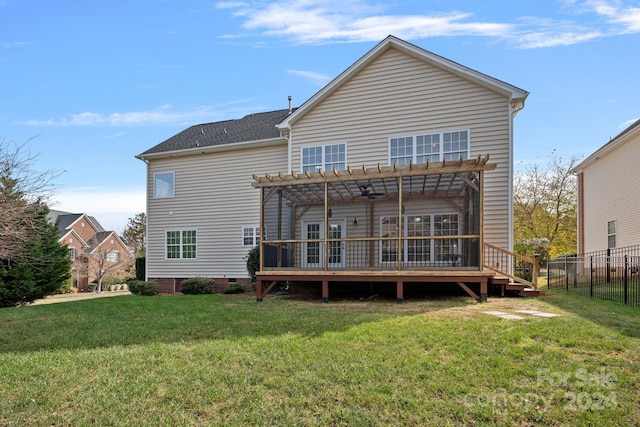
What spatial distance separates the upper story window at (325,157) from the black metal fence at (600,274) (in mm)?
8178

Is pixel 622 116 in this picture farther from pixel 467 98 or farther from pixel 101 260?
pixel 101 260

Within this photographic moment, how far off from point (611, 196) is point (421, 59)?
37.4 ft

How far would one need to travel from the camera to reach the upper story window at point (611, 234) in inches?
687

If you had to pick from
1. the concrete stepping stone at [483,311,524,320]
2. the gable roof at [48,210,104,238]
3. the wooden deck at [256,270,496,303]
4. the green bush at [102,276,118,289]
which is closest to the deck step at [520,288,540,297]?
the wooden deck at [256,270,496,303]

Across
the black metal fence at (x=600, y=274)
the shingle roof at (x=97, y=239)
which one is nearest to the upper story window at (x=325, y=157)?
the black metal fence at (x=600, y=274)

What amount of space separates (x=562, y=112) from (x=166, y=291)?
61.2 ft

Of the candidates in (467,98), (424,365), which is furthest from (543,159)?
(424,365)

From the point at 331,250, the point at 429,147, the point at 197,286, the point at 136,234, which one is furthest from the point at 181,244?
the point at 136,234

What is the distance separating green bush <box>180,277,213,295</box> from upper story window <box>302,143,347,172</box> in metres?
6.12

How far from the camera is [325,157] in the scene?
1445cm

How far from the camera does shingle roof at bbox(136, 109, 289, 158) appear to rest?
57.2 ft

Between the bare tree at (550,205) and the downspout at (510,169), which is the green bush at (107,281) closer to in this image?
the bare tree at (550,205)

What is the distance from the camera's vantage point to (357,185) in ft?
40.3

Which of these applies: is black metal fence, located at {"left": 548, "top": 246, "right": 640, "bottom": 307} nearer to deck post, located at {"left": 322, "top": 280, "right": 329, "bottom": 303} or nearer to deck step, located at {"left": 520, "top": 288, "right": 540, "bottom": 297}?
deck step, located at {"left": 520, "top": 288, "right": 540, "bottom": 297}
